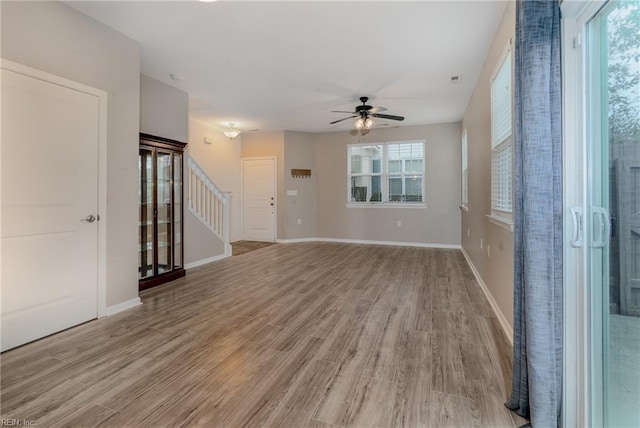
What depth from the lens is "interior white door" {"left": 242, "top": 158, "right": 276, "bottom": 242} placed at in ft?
23.6

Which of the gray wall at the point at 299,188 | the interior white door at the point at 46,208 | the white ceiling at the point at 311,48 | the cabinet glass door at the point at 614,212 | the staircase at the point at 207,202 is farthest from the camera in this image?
the gray wall at the point at 299,188

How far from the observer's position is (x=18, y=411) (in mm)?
1506

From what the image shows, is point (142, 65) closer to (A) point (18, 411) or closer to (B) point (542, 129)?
(A) point (18, 411)

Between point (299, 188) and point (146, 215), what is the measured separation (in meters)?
3.99

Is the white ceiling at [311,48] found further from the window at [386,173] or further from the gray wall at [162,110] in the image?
the window at [386,173]

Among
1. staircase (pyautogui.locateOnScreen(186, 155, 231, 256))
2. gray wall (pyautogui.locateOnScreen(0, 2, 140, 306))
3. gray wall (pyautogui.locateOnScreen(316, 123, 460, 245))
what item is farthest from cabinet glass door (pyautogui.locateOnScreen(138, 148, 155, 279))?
gray wall (pyautogui.locateOnScreen(316, 123, 460, 245))

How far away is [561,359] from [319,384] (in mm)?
1237

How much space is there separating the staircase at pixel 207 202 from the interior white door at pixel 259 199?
182 cm

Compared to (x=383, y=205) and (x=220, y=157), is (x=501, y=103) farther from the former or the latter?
(x=220, y=157)

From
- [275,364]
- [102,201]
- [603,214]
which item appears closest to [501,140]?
[603,214]

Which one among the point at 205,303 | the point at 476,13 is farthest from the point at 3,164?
the point at 476,13

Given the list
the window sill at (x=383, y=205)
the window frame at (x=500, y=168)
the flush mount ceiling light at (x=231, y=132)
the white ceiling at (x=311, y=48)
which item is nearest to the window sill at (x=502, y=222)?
the window frame at (x=500, y=168)

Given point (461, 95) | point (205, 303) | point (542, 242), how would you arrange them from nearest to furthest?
point (542, 242), point (205, 303), point (461, 95)

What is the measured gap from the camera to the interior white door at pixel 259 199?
7.20 metres
